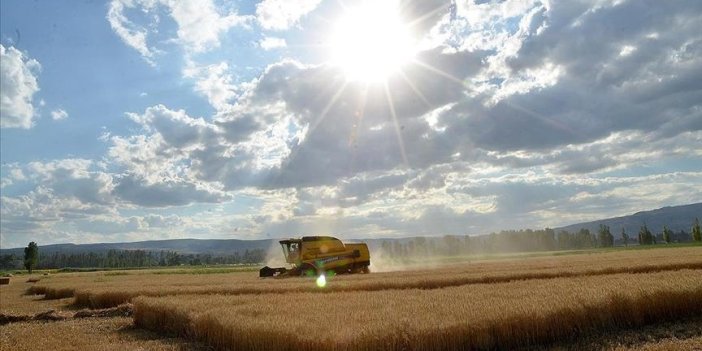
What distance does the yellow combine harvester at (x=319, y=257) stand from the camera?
3350 cm

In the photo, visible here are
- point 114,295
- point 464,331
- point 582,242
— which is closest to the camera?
point 464,331

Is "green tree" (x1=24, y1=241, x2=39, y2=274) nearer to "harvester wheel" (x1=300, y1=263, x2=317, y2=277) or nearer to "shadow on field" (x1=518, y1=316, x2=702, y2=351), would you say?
"harvester wheel" (x1=300, y1=263, x2=317, y2=277)

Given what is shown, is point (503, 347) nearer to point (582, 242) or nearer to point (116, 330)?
point (116, 330)

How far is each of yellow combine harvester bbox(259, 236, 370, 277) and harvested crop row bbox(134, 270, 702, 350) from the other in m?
19.5

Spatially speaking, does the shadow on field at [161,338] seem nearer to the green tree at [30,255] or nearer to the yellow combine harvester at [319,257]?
the yellow combine harvester at [319,257]

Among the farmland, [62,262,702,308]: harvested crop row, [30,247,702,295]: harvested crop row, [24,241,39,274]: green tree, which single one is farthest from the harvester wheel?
[24,241,39,274]: green tree

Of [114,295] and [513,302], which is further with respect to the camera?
[114,295]

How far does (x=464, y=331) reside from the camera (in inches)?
357

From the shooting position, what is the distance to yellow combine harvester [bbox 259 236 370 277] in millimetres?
33500

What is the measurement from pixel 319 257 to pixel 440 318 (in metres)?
25.0

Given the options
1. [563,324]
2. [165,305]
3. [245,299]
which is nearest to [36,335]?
[165,305]

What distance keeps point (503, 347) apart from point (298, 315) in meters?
4.27

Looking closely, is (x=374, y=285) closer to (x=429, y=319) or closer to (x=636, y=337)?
(x=429, y=319)

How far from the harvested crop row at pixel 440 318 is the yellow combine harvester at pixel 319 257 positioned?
64.1 ft
